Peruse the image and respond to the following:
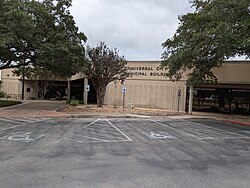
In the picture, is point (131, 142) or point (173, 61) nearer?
point (131, 142)

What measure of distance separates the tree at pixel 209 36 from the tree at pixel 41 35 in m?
7.67

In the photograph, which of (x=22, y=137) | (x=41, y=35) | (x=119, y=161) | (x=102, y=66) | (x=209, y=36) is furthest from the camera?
(x=102, y=66)

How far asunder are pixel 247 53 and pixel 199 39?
3822mm

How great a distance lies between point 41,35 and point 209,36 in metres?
12.5

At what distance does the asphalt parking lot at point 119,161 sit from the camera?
552 centimetres

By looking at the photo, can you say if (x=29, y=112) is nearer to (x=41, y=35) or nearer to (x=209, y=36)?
(x=41, y=35)

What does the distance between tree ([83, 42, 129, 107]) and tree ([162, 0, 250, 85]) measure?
5290 millimetres

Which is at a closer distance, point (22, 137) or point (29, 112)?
point (22, 137)

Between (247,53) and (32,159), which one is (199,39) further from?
(32,159)

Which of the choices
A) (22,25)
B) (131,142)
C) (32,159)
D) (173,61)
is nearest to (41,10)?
(22,25)

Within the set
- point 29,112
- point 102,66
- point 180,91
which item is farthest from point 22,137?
point 180,91

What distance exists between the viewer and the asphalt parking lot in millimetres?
5520

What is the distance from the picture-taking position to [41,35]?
20.6 metres

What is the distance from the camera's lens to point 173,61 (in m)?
19.5
